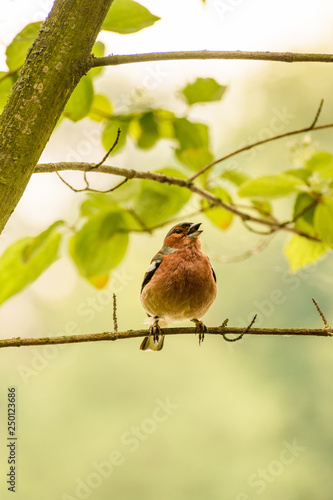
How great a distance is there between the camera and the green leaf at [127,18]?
94cm

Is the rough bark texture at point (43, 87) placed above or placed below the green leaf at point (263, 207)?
below

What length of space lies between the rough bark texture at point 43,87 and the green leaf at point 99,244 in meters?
0.37

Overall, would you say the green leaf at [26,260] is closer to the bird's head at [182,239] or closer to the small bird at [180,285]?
the small bird at [180,285]

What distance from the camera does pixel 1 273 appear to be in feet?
3.36

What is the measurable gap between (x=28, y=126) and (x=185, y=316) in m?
0.71

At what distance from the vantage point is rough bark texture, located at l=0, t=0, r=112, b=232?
704 mm

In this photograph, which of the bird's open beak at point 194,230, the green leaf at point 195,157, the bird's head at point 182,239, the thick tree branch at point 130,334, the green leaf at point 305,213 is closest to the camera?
the thick tree branch at point 130,334

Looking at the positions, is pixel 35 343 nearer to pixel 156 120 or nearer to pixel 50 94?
pixel 50 94

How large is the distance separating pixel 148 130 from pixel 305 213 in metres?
0.42

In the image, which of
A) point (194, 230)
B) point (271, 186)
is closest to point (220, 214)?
point (194, 230)

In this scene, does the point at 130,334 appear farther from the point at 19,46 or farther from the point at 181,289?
the point at 19,46

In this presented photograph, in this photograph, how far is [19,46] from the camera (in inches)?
40.2

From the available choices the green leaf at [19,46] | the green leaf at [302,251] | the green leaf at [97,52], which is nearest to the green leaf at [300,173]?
the green leaf at [302,251]

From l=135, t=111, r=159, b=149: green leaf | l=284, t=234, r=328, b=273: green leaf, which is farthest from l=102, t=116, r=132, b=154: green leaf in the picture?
l=284, t=234, r=328, b=273: green leaf
